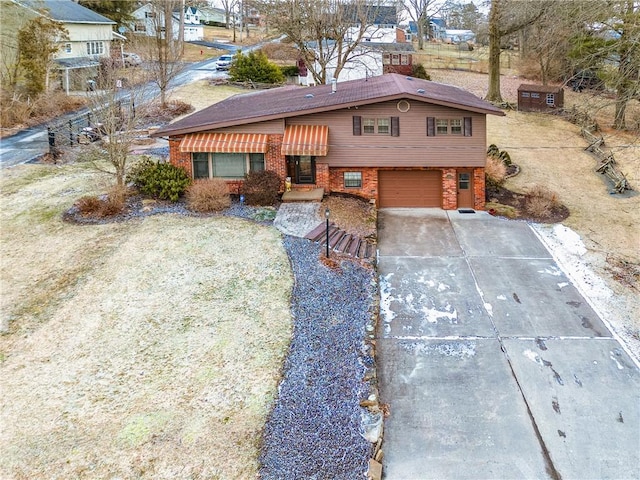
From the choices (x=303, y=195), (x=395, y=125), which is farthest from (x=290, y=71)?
(x=303, y=195)

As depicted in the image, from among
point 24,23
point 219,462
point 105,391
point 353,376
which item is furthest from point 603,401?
point 24,23

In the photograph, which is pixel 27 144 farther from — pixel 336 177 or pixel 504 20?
pixel 504 20

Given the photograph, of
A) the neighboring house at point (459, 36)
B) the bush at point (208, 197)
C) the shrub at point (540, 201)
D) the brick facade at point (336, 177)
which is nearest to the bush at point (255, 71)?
the brick facade at point (336, 177)

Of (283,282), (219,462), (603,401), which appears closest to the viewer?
(219,462)

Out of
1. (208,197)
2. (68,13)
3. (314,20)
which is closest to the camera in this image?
(208,197)

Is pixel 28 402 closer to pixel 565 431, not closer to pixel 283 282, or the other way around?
pixel 283 282

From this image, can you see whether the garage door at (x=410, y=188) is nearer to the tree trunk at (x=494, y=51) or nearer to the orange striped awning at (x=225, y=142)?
the orange striped awning at (x=225, y=142)
